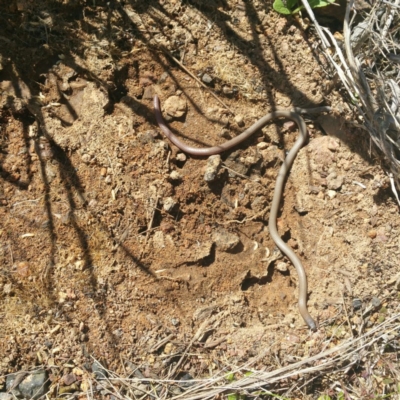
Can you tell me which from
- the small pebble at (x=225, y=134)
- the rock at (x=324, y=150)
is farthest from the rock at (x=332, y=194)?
the small pebble at (x=225, y=134)

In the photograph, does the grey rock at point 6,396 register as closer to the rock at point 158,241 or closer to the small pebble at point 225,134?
the rock at point 158,241

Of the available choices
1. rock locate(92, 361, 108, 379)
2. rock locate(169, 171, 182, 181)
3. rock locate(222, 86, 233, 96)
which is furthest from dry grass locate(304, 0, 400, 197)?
rock locate(92, 361, 108, 379)

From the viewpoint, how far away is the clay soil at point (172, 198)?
11.6 feet

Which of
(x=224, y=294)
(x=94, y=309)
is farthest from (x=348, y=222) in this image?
(x=94, y=309)

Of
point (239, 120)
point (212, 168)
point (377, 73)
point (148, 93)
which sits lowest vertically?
point (212, 168)

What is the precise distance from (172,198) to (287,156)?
1.14 meters

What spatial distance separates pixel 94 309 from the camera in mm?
3514

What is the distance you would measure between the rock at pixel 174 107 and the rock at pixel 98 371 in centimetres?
216

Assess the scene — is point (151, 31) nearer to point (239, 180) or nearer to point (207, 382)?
point (239, 180)

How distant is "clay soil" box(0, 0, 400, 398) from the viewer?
353cm

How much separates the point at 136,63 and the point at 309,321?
2.69 metres

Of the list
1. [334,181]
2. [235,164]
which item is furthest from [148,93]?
[334,181]

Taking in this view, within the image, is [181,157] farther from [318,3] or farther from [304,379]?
[304,379]

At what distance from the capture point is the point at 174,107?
3.89 m
